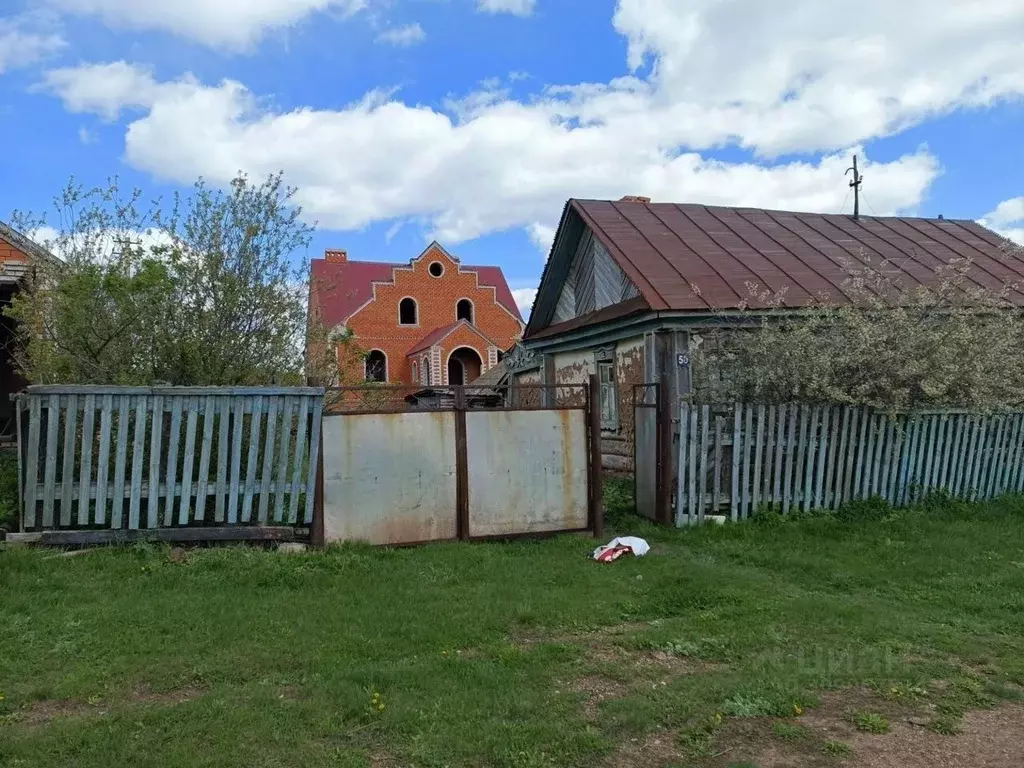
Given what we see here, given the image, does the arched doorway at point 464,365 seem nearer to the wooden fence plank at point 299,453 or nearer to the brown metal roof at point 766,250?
the brown metal roof at point 766,250

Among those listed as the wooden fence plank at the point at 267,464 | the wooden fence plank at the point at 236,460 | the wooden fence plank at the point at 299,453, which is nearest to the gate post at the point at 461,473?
the wooden fence plank at the point at 299,453

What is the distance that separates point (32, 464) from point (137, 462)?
0.84 meters

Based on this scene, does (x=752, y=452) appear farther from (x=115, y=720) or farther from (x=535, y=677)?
(x=115, y=720)

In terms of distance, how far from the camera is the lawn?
353 centimetres

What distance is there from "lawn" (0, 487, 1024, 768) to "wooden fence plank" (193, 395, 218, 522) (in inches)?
19.6

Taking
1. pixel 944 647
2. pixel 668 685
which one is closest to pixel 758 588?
pixel 944 647

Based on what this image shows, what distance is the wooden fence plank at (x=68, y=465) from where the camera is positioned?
261 inches

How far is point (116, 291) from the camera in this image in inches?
319

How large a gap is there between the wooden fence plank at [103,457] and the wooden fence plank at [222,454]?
916 millimetres

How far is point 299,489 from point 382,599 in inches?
76.8

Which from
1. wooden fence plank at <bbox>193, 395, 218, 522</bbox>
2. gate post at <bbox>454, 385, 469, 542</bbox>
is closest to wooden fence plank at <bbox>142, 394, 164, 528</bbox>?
wooden fence plank at <bbox>193, 395, 218, 522</bbox>

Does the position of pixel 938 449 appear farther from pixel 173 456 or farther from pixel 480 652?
pixel 173 456

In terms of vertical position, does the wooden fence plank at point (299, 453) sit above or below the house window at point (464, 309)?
below

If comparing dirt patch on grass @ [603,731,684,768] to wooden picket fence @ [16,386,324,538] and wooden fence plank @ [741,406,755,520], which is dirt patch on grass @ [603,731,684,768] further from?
wooden fence plank @ [741,406,755,520]
